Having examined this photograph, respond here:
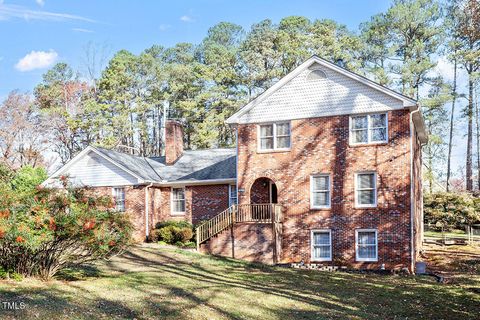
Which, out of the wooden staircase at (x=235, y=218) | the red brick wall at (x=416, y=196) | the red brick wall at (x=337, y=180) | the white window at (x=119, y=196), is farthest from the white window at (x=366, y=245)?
the white window at (x=119, y=196)

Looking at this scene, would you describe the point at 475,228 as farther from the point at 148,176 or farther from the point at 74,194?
the point at 74,194

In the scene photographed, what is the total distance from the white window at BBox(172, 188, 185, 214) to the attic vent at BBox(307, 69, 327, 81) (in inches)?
375

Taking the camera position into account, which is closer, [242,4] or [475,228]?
[242,4]

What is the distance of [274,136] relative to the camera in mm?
22344

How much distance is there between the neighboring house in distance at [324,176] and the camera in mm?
20078

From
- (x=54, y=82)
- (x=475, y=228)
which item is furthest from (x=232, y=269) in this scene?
(x=54, y=82)

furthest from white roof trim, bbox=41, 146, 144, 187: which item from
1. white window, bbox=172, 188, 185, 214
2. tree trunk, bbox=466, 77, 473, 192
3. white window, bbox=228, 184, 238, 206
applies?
tree trunk, bbox=466, 77, 473, 192

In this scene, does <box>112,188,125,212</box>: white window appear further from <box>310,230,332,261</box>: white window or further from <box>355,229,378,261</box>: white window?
<box>355,229,378,261</box>: white window

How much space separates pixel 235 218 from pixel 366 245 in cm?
590

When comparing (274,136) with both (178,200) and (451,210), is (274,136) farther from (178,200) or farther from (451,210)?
(451,210)

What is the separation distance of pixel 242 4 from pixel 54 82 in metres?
32.6

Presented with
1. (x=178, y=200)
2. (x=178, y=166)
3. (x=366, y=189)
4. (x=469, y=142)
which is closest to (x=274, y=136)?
(x=366, y=189)

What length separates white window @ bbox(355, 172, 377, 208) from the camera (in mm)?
20516

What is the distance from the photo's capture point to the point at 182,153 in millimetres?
30203
